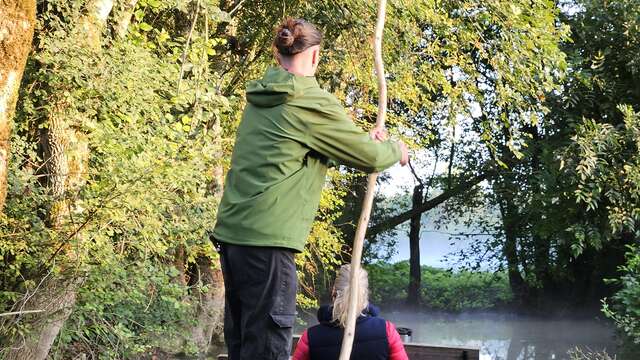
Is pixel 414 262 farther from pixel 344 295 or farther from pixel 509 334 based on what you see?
pixel 344 295

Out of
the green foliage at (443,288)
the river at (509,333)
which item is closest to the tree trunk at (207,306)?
the river at (509,333)

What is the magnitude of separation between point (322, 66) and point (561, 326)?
26.8 feet

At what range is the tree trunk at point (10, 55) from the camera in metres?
3.90

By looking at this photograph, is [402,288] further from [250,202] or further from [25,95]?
[250,202]

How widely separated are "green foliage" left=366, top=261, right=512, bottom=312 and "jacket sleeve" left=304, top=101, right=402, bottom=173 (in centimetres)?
1489

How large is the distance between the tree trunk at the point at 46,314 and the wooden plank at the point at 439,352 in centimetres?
202

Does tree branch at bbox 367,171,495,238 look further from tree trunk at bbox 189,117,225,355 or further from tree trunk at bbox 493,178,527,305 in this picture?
tree trunk at bbox 189,117,225,355

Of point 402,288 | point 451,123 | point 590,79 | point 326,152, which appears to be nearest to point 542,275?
point 402,288

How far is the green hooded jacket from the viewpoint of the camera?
2.32 metres

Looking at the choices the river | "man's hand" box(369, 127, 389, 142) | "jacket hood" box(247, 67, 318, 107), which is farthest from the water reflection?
"jacket hood" box(247, 67, 318, 107)

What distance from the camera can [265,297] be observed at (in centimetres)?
232

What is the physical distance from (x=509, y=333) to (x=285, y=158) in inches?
547

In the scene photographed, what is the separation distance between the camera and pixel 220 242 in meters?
2.41

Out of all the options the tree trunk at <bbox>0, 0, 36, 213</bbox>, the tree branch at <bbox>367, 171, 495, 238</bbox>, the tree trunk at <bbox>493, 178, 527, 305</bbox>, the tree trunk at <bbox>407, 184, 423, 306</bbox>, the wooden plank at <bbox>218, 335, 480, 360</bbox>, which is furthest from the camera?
the tree trunk at <bbox>407, 184, 423, 306</bbox>
